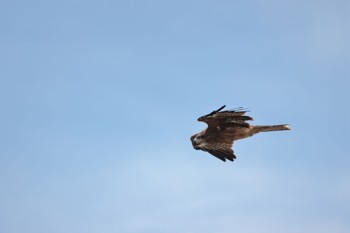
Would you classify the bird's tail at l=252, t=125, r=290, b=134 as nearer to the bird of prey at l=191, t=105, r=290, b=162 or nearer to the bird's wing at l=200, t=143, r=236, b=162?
the bird of prey at l=191, t=105, r=290, b=162

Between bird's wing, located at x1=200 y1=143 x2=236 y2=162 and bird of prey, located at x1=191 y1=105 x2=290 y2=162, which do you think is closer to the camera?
bird of prey, located at x1=191 y1=105 x2=290 y2=162

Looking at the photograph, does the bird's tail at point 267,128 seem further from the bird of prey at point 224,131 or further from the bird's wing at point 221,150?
the bird's wing at point 221,150

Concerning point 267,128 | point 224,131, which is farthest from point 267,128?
point 224,131

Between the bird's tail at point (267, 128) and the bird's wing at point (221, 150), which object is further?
the bird's wing at point (221, 150)

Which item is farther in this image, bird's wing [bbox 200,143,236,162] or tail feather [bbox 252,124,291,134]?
bird's wing [bbox 200,143,236,162]

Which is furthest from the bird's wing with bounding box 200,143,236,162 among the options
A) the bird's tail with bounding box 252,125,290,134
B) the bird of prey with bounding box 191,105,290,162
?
the bird's tail with bounding box 252,125,290,134

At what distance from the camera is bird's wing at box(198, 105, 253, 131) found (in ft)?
55.4

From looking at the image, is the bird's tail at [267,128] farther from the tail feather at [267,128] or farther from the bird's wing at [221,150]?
the bird's wing at [221,150]

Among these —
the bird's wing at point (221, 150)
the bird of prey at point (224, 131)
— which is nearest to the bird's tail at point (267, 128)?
the bird of prey at point (224, 131)

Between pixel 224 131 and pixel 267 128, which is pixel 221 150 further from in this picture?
pixel 267 128

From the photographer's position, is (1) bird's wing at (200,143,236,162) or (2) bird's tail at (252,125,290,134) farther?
(1) bird's wing at (200,143,236,162)

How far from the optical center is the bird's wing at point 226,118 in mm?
16889

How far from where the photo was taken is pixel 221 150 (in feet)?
60.5

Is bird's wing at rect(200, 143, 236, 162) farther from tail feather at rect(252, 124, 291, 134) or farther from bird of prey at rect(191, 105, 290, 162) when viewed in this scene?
tail feather at rect(252, 124, 291, 134)
